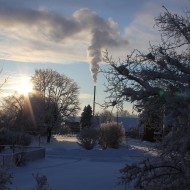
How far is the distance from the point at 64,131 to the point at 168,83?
6639 centimetres

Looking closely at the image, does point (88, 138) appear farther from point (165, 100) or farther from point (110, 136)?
point (165, 100)

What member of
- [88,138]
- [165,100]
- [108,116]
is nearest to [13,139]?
[88,138]

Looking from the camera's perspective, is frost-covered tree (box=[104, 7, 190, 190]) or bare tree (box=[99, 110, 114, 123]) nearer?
frost-covered tree (box=[104, 7, 190, 190])

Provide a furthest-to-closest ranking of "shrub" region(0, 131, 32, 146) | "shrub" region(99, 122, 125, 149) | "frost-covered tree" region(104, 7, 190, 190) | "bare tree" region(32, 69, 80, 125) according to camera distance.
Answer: "bare tree" region(32, 69, 80, 125) < "shrub" region(99, 122, 125, 149) < "shrub" region(0, 131, 32, 146) < "frost-covered tree" region(104, 7, 190, 190)

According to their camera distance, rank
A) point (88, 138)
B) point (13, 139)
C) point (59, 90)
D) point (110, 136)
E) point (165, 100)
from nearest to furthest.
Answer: point (165, 100), point (13, 139), point (88, 138), point (110, 136), point (59, 90)

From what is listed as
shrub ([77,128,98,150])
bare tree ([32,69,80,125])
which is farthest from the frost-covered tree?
bare tree ([32,69,80,125])

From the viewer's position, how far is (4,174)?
356 inches

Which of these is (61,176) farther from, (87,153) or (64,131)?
(64,131)

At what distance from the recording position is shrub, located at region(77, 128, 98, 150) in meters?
38.6

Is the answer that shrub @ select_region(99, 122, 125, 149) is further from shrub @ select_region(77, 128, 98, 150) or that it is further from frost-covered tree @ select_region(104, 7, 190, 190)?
frost-covered tree @ select_region(104, 7, 190, 190)

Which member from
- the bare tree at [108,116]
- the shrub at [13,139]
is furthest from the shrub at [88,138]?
the shrub at [13,139]

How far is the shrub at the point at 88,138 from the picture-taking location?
38594 mm

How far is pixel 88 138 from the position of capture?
3881cm

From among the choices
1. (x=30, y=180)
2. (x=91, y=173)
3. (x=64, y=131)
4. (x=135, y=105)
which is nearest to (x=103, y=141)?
(x=91, y=173)
